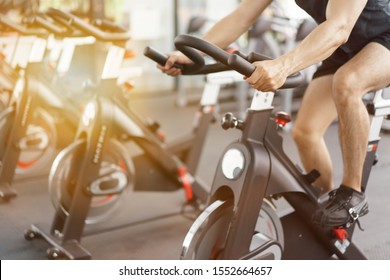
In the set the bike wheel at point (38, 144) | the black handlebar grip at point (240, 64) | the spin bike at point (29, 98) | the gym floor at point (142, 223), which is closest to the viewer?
the black handlebar grip at point (240, 64)

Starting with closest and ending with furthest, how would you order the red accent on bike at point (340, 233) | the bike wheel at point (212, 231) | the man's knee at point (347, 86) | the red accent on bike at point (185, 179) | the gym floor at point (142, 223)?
the bike wheel at point (212, 231)
the man's knee at point (347, 86)
the red accent on bike at point (340, 233)
the gym floor at point (142, 223)
the red accent on bike at point (185, 179)

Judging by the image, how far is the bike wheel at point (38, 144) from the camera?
13.8ft

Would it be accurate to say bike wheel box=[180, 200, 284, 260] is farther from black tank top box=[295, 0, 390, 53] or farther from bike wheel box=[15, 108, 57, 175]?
bike wheel box=[15, 108, 57, 175]

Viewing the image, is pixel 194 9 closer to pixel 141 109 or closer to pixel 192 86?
pixel 192 86

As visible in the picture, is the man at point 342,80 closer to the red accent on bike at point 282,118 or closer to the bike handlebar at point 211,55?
the bike handlebar at point 211,55

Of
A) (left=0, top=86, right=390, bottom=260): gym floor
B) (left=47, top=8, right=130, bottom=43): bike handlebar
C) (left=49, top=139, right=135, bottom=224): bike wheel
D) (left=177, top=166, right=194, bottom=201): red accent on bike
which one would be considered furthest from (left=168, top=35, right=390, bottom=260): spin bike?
(left=177, top=166, right=194, bottom=201): red accent on bike

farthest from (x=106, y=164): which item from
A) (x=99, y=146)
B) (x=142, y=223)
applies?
(x=142, y=223)

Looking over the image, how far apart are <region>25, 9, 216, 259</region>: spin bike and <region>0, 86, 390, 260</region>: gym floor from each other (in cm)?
11

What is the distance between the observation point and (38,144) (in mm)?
4234

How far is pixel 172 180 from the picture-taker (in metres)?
3.64

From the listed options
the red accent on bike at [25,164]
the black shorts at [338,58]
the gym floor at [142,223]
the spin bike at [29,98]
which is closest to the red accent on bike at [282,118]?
the gym floor at [142,223]

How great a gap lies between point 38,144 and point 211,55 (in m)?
2.58

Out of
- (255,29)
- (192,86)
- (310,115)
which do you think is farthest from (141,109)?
(310,115)

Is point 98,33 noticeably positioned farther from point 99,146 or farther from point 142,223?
point 142,223
